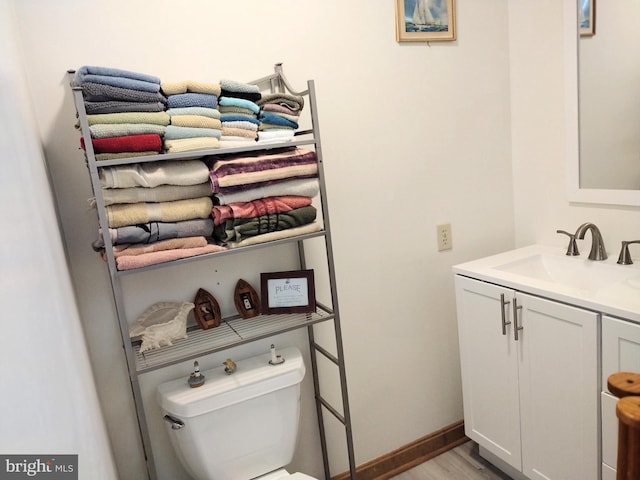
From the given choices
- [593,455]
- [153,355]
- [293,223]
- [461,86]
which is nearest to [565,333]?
[593,455]

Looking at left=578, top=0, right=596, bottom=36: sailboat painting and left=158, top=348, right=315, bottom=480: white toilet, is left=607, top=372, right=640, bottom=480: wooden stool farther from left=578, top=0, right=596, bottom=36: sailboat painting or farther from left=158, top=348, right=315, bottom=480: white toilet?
left=578, top=0, right=596, bottom=36: sailboat painting

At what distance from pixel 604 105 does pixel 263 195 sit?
Result: 1.33 meters

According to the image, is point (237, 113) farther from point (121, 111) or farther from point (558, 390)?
point (558, 390)

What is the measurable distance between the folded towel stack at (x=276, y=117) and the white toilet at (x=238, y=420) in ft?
2.41

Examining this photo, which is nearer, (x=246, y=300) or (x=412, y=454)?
(x=246, y=300)

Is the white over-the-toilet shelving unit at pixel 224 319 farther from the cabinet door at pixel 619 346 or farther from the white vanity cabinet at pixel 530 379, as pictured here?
the cabinet door at pixel 619 346

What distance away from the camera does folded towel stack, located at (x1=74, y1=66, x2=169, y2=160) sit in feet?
3.76

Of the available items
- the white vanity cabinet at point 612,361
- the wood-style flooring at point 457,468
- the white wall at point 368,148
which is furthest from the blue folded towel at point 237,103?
the wood-style flooring at point 457,468

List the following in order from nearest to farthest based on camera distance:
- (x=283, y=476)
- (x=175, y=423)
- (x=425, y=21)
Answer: (x=175, y=423) → (x=283, y=476) → (x=425, y=21)

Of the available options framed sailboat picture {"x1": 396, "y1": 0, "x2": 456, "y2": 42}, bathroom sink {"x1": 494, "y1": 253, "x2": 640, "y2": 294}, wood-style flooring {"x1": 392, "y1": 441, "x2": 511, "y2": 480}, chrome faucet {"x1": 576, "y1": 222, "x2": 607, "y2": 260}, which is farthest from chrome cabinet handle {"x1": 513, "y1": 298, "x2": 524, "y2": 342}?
framed sailboat picture {"x1": 396, "y1": 0, "x2": 456, "y2": 42}

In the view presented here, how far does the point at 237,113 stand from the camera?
137 centimetres

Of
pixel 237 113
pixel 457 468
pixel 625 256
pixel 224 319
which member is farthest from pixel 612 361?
pixel 237 113

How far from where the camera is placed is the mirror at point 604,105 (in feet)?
5.41

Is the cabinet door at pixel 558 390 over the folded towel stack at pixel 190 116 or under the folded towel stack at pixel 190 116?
under
